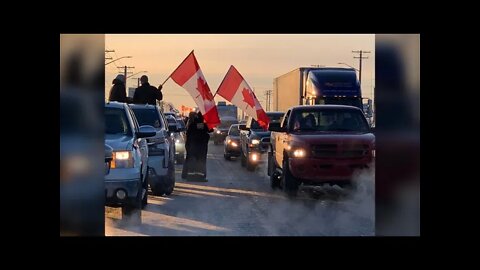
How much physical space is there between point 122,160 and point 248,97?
970 cm

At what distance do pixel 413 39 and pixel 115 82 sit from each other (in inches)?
461

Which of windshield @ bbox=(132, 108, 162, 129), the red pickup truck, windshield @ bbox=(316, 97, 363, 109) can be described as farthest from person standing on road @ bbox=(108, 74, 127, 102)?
windshield @ bbox=(316, 97, 363, 109)

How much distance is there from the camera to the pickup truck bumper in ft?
48.2

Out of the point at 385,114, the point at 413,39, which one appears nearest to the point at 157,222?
the point at 385,114

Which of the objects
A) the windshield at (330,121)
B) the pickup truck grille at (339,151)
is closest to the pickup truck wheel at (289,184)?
the pickup truck grille at (339,151)

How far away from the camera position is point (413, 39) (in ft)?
18.5

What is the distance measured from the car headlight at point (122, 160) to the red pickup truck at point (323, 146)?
14.0 ft

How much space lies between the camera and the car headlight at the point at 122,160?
11430 mm

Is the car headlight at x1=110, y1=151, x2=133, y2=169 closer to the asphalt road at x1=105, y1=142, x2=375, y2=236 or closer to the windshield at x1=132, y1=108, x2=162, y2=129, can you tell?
the asphalt road at x1=105, y1=142, x2=375, y2=236

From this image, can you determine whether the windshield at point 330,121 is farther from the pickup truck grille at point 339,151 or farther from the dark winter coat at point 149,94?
the dark winter coat at point 149,94

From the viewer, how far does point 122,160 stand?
11500mm

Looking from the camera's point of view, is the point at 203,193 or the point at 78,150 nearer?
the point at 78,150

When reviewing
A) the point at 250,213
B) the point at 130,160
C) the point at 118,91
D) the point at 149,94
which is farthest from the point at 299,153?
the point at 149,94
